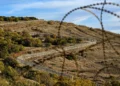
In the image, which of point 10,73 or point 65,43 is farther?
point 65,43

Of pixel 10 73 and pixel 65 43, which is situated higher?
pixel 10 73

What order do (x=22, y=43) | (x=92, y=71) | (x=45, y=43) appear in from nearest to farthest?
(x=92, y=71) → (x=22, y=43) → (x=45, y=43)

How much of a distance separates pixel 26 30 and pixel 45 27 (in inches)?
346

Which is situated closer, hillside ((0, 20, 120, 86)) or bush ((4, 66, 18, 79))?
bush ((4, 66, 18, 79))

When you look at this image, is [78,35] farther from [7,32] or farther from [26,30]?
[7,32]

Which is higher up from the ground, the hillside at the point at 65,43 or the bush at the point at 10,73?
the bush at the point at 10,73

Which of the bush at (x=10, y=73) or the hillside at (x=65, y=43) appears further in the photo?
the hillside at (x=65, y=43)

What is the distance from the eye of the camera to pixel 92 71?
171 ft

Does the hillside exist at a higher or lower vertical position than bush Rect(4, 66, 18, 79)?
lower

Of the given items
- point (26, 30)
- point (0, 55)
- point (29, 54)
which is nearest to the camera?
point (0, 55)

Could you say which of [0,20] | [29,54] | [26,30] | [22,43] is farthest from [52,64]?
[0,20]

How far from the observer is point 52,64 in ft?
174

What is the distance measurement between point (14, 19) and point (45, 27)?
244 inches

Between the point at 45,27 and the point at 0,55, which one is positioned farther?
the point at 45,27
